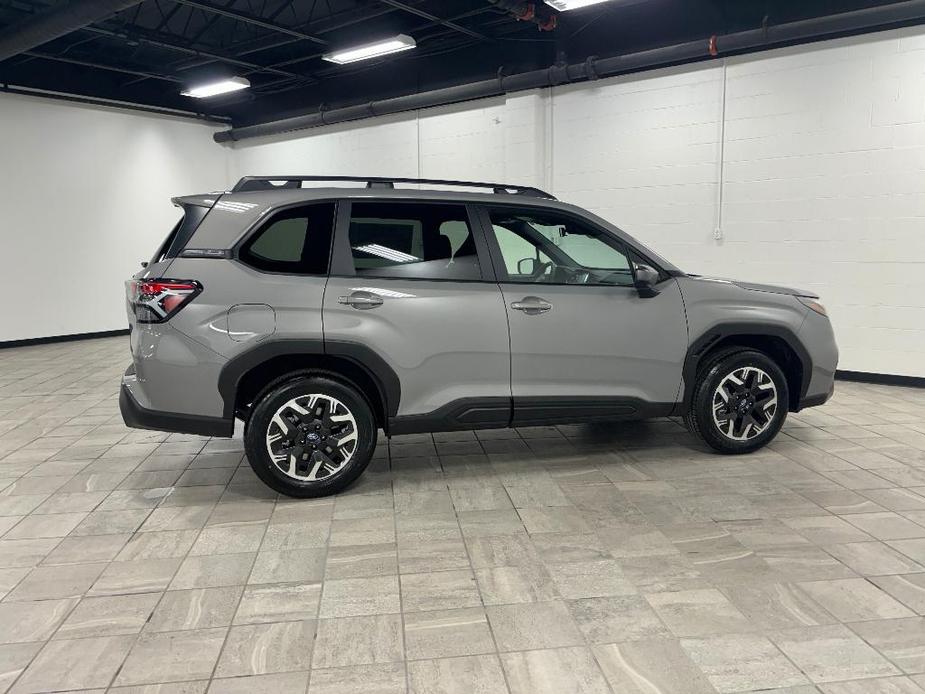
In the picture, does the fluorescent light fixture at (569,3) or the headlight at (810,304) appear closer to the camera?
the headlight at (810,304)

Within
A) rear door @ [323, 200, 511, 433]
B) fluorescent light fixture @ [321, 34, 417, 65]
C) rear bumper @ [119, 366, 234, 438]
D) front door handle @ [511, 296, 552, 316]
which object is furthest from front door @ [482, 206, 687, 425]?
fluorescent light fixture @ [321, 34, 417, 65]

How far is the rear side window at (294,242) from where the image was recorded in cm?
360

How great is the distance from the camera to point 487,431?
520 cm

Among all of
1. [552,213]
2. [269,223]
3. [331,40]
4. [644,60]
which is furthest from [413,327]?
[331,40]

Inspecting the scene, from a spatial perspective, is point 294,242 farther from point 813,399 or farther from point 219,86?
point 219,86

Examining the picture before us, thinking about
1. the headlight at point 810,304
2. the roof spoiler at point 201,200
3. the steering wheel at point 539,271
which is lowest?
the headlight at point 810,304

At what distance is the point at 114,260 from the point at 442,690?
11.0m

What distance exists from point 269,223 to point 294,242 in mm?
159

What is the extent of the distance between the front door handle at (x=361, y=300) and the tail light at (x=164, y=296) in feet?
2.37

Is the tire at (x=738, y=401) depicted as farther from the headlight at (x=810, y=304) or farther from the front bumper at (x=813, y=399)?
the headlight at (x=810, y=304)

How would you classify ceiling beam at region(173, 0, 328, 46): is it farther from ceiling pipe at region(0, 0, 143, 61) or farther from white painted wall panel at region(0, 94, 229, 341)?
white painted wall panel at region(0, 94, 229, 341)

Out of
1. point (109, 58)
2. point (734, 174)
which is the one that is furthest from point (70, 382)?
point (734, 174)

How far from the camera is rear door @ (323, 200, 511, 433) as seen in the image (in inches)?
144

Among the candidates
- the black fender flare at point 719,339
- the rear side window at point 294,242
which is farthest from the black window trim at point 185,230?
the black fender flare at point 719,339
